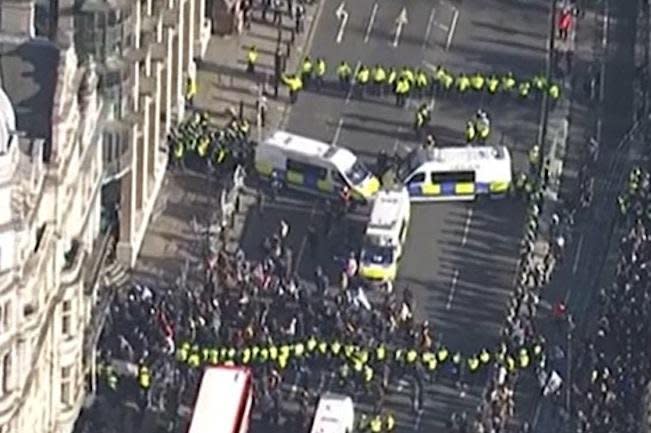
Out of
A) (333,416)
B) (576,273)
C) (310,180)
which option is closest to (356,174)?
(310,180)

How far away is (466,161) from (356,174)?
540 cm

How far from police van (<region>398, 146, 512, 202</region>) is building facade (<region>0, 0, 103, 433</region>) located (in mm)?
21928

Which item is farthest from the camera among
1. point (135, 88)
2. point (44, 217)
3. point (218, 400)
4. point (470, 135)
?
point (470, 135)

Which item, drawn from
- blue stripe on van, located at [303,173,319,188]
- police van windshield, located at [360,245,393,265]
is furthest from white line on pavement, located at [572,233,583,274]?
blue stripe on van, located at [303,173,319,188]

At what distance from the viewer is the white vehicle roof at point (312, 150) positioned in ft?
633

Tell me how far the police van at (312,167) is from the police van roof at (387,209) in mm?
2220

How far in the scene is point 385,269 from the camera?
18575cm

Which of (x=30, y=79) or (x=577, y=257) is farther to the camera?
(x=577, y=257)

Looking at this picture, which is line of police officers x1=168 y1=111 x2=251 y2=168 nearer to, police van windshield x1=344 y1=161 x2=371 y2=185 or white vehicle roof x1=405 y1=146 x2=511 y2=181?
police van windshield x1=344 y1=161 x2=371 y2=185

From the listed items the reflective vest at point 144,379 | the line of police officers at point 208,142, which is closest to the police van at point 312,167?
the line of police officers at point 208,142

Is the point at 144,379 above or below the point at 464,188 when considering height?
below

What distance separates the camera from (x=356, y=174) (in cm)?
19312

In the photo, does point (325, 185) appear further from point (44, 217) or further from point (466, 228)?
point (44, 217)

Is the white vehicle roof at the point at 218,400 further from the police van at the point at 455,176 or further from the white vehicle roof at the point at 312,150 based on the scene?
the police van at the point at 455,176
